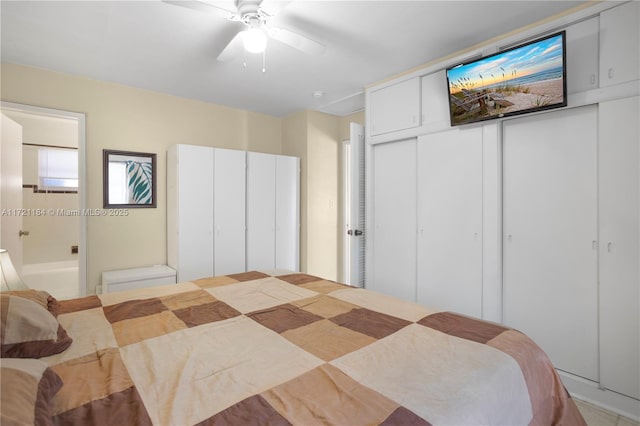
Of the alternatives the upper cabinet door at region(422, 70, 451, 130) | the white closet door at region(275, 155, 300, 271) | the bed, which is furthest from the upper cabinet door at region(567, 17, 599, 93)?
the white closet door at region(275, 155, 300, 271)

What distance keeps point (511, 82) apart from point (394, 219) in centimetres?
152

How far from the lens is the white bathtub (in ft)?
13.4

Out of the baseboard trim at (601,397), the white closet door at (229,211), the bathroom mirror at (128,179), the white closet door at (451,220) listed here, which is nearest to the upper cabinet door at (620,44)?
the white closet door at (451,220)

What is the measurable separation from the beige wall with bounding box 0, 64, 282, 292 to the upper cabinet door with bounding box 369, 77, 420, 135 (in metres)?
2.03

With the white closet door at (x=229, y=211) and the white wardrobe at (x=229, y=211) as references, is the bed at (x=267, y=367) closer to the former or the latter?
the white wardrobe at (x=229, y=211)

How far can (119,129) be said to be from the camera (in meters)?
3.34

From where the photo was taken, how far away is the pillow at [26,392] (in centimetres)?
67

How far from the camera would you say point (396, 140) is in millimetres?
3166

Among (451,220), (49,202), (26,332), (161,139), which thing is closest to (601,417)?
(451,220)

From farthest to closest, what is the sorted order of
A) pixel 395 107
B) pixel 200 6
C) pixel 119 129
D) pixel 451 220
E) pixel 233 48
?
pixel 119 129, pixel 395 107, pixel 451 220, pixel 233 48, pixel 200 6

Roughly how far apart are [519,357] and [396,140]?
2336mm

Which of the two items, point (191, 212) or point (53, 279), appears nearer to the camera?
point (191, 212)

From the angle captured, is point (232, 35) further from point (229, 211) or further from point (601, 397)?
point (601, 397)

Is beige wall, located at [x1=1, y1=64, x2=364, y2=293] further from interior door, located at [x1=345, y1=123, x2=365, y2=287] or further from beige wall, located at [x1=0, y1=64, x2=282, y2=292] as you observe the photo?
interior door, located at [x1=345, y1=123, x2=365, y2=287]
